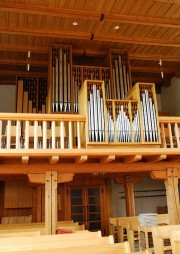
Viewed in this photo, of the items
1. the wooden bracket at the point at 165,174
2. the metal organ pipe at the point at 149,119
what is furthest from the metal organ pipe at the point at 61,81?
the wooden bracket at the point at 165,174

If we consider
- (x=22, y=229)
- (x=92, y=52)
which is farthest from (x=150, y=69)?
(x=22, y=229)

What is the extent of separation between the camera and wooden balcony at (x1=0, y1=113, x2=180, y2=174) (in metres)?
6.23

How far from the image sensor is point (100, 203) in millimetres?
11031

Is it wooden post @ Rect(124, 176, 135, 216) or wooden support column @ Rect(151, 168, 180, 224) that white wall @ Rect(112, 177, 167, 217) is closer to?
wooden post @ Rect(124, 176, 135, 216)

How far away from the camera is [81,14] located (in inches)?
327

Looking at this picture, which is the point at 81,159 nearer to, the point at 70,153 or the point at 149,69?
the point at 70,153

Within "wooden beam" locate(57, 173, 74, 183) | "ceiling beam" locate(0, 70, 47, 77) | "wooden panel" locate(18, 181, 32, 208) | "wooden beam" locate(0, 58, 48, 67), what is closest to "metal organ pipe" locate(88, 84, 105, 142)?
"wooden beam" locate(57, 173, 74, 183)

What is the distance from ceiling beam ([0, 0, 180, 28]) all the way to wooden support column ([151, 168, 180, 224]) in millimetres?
4282

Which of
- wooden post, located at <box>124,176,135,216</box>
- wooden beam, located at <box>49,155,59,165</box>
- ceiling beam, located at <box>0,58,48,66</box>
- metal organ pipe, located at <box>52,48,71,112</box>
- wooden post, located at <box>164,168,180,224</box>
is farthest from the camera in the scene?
ceiling beam, located at <box>0,58,48,66</box>

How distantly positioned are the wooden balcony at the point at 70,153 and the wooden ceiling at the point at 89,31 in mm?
3222

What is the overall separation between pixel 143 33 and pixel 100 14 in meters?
1.92

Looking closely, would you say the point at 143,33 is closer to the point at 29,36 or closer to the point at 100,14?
the point at 100,14

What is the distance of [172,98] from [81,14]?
20.3ft

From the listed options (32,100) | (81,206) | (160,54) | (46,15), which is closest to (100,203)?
(81,206)
